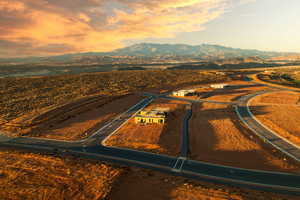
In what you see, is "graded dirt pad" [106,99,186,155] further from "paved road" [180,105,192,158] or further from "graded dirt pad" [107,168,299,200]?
"graded dirt pad" [107,168,299,200]

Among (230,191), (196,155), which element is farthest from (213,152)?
(230,191)

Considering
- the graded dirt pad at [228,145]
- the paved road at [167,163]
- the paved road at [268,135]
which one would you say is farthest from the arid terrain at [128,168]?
the paved road at [268,135]

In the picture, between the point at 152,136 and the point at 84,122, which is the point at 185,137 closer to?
the point at 152,136

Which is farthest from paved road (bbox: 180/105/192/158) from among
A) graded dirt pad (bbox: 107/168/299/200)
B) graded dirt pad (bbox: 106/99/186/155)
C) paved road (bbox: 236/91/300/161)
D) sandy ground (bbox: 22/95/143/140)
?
sandy ground (bbox: 22/95/143/140)

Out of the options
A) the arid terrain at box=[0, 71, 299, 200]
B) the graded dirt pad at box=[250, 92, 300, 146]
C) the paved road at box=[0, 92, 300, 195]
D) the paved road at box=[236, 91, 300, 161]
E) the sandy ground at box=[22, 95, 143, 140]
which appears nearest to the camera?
the arid terrain at box=[0, 71, 299, 200]

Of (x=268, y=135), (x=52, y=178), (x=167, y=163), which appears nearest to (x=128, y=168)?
(x=167, y=163)

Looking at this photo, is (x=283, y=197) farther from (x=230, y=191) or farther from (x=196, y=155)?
(x=196, y=155)
